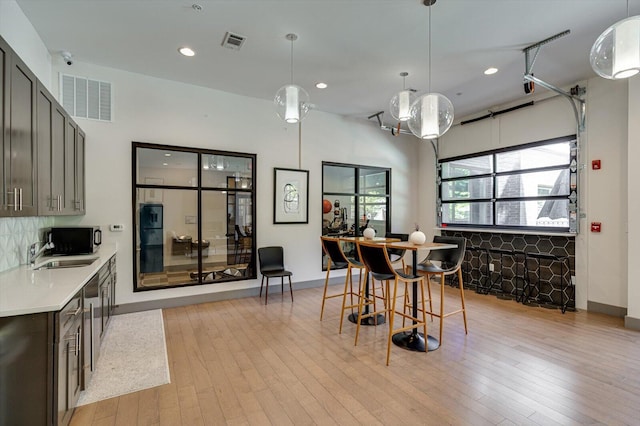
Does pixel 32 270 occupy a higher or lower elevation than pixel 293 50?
lower

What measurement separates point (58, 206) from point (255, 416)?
2689 millimetres

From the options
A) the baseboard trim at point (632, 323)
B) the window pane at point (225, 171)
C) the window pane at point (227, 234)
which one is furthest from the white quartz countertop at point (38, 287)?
the baseboard trim at point (632, 323)

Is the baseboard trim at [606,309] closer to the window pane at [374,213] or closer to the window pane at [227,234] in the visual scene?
the window pane at [374,213]

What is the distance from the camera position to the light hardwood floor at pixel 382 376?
7.05ft

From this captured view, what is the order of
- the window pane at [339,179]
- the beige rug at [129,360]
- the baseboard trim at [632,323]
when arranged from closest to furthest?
the beige rug at [129,360]
the baseboard trim at [632,323]
the window pane at [339,179]

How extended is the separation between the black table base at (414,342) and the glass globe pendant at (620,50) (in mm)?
2791

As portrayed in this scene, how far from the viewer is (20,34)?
296 cm

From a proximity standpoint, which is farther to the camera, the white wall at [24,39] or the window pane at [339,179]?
the window pane at [339,179]

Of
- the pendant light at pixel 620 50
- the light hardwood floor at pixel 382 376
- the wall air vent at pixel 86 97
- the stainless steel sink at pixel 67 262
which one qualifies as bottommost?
→ the light hardwood floor at pixel 382 376

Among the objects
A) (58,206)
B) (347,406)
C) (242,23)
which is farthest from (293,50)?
(347,406)

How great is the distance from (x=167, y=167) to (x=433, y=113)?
384 cm

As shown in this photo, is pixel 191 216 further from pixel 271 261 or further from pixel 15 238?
pixel 15 238

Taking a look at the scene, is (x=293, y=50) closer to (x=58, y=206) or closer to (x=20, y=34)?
(x=20, y=34)

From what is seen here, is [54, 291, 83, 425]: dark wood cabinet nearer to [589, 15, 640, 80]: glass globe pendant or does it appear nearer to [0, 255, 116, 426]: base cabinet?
[0, 255, 116, 426]: base cabinet
